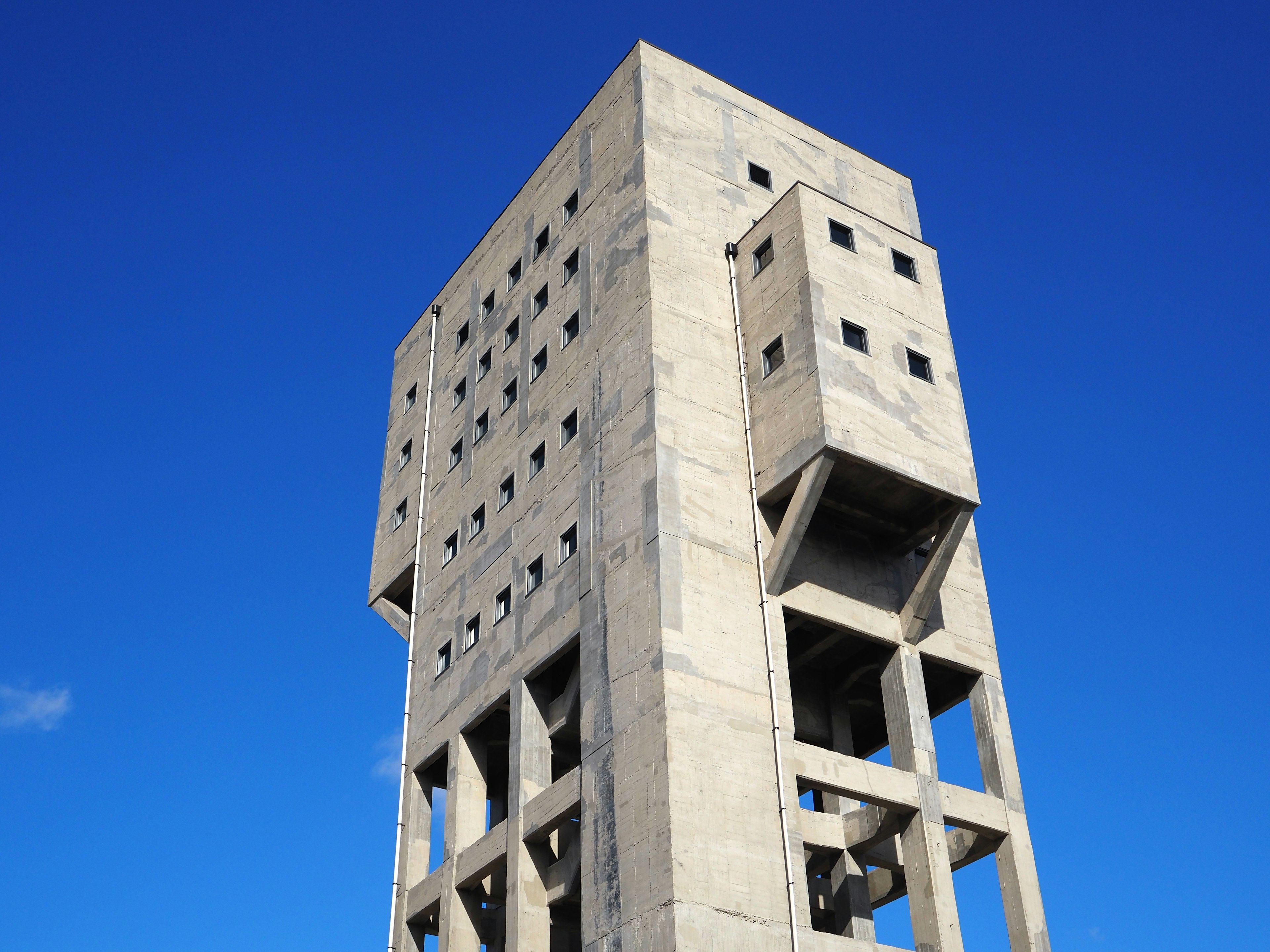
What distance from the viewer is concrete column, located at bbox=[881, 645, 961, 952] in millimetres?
25766

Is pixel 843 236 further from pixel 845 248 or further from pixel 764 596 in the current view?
pixel 764 596

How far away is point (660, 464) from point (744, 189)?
9539mm

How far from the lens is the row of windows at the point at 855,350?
1164 inches

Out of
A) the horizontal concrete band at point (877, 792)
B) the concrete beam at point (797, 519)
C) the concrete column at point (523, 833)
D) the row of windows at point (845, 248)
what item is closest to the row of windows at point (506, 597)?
the concrete column at point (523, 833)

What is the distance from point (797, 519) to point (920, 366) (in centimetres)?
538

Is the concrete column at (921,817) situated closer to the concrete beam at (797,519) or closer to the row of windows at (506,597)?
the concrete beam at (797,519)

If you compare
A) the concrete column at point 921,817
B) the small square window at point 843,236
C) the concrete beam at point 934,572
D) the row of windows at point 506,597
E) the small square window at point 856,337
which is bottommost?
the concrete column at point 921,817

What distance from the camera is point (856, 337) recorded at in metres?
29.8

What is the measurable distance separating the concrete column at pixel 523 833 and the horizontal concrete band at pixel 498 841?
10.6 inches

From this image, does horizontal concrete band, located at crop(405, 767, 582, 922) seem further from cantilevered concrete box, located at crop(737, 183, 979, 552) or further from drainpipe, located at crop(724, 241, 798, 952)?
cantilevered concrete box, located at crop(737, 183, 979, 552)

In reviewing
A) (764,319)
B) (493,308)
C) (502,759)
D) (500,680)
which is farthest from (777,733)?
(493,308)

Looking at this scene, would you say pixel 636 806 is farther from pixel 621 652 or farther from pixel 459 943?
pixel 459 943

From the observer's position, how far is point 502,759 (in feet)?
117

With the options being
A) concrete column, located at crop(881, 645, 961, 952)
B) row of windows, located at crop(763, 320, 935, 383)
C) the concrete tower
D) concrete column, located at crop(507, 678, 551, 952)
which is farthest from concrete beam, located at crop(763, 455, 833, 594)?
concrete column, located at crop(507, 678, 551, 952)
